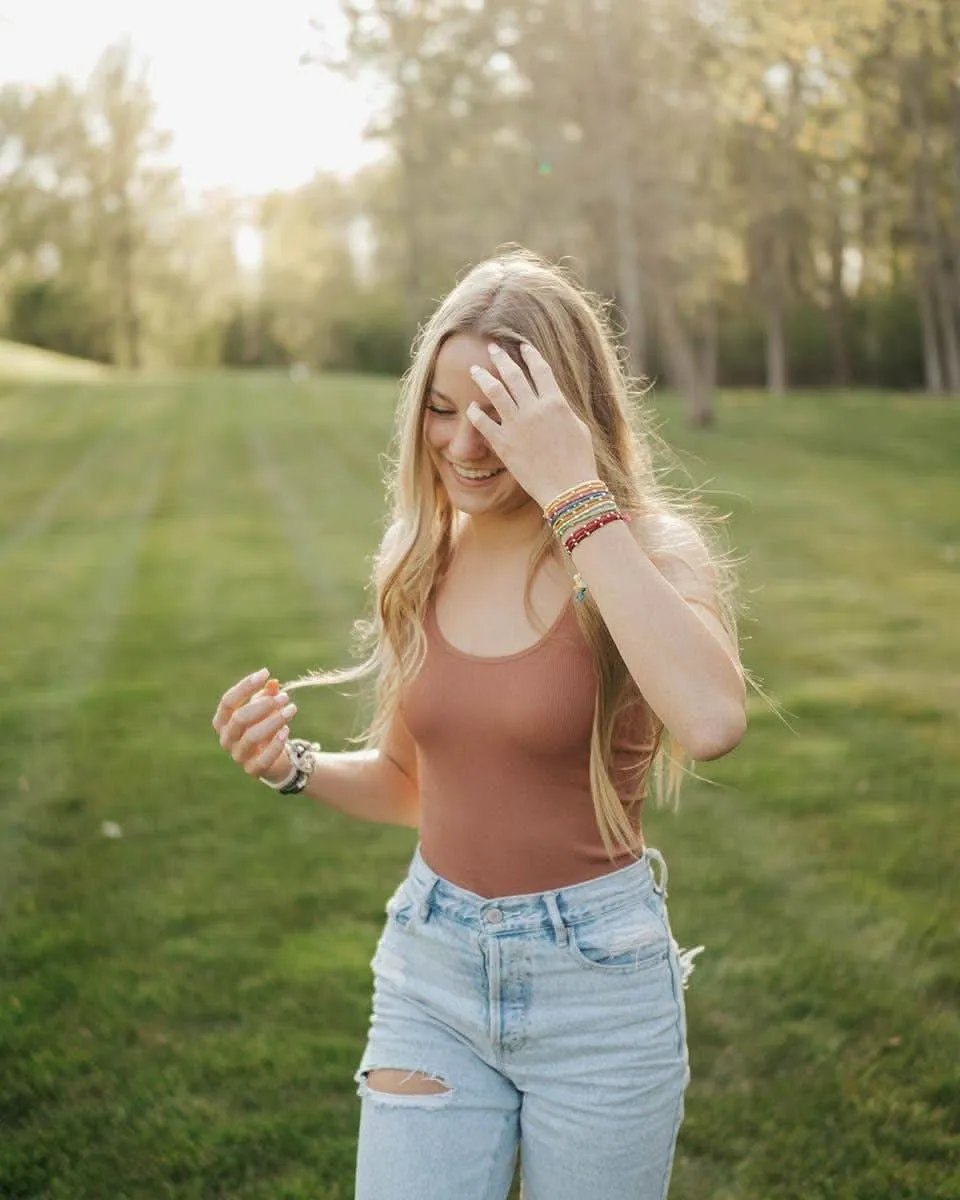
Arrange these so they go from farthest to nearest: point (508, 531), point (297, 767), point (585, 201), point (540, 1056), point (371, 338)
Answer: point (371, 338) → point (585, 201) → point (297, 767) → point (508, 531) → point (540, 1056)

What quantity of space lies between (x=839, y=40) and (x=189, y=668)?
26.0ft

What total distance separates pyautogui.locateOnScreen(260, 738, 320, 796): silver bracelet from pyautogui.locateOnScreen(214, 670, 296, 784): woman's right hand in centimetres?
10

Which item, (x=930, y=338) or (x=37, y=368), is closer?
(x=930, y=338)

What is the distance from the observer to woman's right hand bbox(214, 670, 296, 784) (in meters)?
2.34

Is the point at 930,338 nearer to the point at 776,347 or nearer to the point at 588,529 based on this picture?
the point at 776,347

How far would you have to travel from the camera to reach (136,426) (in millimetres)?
23641

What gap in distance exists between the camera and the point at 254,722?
235 cm

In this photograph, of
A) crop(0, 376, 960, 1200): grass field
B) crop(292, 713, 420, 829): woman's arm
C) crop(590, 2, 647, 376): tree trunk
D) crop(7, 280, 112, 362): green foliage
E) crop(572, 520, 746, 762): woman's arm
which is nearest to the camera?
crop(572, 520, 746, 762): woman's arm

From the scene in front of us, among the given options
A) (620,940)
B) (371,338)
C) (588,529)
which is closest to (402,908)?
(620,940)

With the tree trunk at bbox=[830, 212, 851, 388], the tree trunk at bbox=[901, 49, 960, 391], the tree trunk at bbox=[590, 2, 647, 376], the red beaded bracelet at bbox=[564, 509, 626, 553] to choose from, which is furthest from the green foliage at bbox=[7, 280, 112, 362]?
the red beaded bracelet at bbox=[564, 509, 626, 553]

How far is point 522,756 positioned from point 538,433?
1.75 feet

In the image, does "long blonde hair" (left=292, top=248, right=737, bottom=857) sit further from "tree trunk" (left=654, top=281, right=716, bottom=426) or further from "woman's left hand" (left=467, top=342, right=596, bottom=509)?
"tree trunk" (left=654, top=281, right=716, bottom=426)

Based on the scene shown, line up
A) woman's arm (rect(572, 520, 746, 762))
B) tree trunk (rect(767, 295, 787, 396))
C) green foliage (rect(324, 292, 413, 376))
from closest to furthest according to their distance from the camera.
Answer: woman's arm (rect(572, 520, 746, 762))
tree trunk (rect(767, 295, 787, 396))
green foliage (rect(324, 292, 413, 376))

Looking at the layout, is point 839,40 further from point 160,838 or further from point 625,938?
point 625,938
